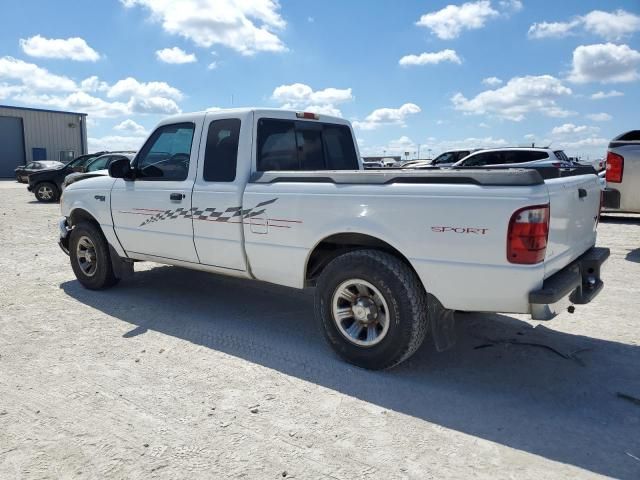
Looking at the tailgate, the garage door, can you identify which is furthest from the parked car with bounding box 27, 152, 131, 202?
the garage door

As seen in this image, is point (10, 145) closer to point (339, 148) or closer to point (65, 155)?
point (65, 155)

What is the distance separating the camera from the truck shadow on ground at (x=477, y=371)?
3020 mm

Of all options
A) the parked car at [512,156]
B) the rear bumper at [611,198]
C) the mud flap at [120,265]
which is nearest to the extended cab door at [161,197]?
the mud flap at [120,265]

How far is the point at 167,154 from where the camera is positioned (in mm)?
5273

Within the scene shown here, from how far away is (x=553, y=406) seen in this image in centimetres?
336

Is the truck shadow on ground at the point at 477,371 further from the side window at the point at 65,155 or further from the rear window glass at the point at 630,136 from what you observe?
the side window at the point at 65,155

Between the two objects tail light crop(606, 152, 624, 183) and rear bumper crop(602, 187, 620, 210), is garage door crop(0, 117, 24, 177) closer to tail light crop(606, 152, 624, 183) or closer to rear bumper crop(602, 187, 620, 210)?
tail light crop(606, 152, 624, 183)

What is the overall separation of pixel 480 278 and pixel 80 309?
4199 millimetres

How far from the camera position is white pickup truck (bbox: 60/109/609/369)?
3.21 meters

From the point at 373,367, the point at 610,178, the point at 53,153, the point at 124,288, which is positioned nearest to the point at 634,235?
the point at 610,178

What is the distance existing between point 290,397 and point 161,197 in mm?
2625

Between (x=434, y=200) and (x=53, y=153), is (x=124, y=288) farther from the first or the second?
(x=53, y=153)

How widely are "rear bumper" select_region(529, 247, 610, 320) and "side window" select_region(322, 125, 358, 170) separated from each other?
2.52 meters

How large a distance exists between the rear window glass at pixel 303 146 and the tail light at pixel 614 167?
4.44 meters
